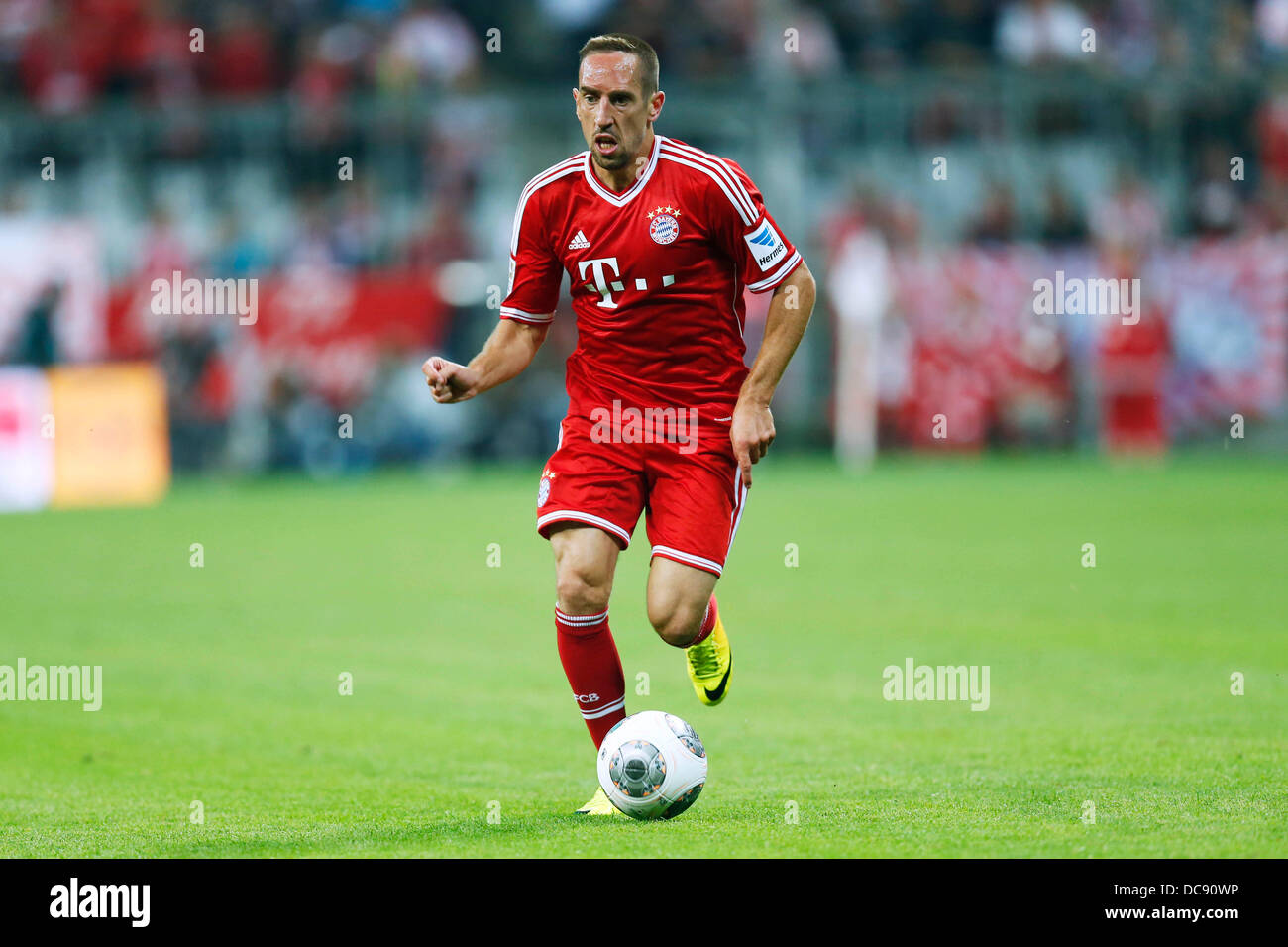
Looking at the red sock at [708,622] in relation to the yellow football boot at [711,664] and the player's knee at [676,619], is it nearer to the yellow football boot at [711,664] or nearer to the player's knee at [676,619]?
the yellow football boot at [711,664]

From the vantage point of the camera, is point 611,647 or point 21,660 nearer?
point 611,647

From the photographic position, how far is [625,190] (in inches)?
277

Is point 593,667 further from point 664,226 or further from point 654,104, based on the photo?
point 654,104

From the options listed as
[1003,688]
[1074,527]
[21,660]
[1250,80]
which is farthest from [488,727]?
[1250,80]

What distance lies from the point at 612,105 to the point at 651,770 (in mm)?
2434

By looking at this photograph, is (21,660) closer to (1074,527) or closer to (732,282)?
(732,282)

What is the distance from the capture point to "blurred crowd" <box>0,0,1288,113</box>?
2497cm

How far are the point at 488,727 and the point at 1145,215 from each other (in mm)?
17017

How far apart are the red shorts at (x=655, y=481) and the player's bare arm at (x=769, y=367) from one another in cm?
14

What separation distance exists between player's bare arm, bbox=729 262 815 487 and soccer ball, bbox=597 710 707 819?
1.08m

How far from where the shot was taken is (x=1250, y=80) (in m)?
23.9

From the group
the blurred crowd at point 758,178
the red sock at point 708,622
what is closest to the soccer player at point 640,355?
the red sock at point 708,622

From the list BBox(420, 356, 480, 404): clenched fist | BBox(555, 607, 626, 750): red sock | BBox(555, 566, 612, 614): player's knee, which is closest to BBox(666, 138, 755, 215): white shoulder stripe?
BBox(420, 356, 480, 404): clenched fist

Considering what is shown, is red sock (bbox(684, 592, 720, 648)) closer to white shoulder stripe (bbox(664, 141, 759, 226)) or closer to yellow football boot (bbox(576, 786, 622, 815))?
yellow football boot (bbox(576, 786, 622, 815))
